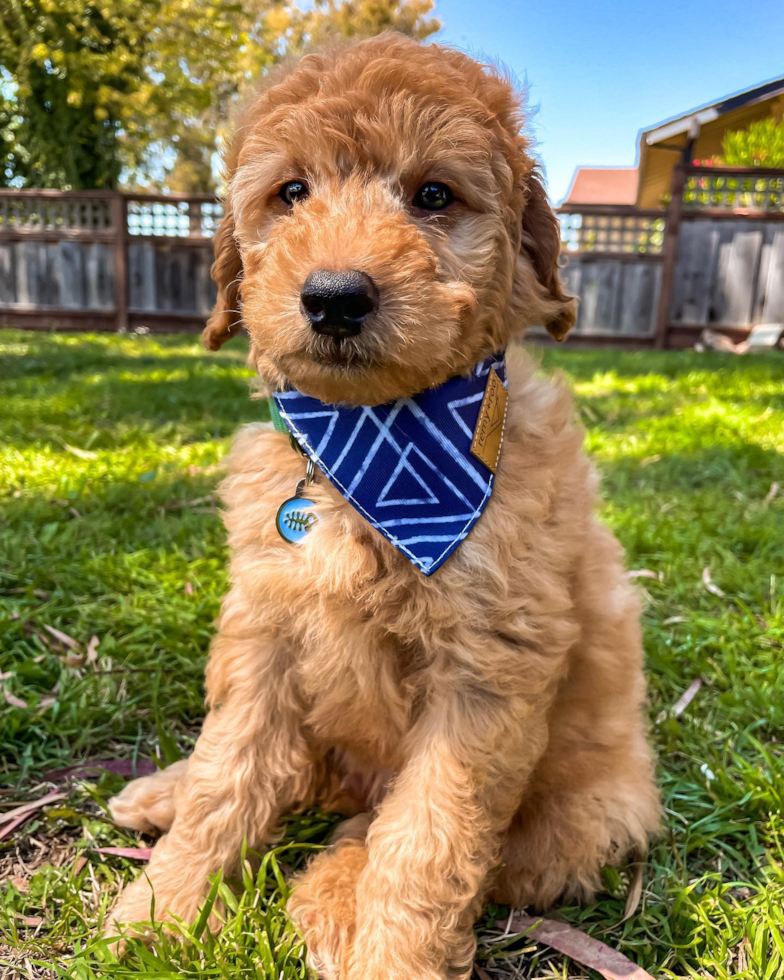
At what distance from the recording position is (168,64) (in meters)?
17.3

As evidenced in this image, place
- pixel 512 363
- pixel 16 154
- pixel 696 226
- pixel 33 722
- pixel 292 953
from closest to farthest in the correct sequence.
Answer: pixel 292 953, pixel 512 363, pixel 33 722, pixel 696 226, pixel 16 154

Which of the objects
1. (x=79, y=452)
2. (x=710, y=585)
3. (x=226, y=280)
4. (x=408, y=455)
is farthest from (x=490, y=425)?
(x=79, y=452)

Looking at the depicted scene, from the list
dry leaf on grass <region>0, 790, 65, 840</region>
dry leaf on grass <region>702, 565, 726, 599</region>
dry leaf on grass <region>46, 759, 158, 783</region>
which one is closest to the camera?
dry leaf on grass <region>0, 790, 65, 840</region>

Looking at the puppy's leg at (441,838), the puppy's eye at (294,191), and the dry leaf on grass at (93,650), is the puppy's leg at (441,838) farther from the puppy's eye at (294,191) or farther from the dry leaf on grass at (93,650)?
the dry leaf on grass at (93,650)

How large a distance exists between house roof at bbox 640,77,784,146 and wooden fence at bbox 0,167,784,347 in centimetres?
248

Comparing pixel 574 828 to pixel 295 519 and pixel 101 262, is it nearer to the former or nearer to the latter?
pixel 295 519

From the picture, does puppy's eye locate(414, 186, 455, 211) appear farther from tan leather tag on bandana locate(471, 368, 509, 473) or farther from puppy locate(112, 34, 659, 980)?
tan leather tag on bandana locate(471, 368, 509, 473)

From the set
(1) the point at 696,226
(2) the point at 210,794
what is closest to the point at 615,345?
(1) the point at 696,226

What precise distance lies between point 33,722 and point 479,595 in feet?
5.12

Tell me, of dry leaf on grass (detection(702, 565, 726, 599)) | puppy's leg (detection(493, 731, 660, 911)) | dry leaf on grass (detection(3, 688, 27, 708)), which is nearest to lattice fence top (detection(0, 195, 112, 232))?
dry leaf on grass (detection(3, 688, 27, 708))

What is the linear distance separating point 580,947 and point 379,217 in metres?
1.72

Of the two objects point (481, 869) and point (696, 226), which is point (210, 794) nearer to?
point (481, 869)

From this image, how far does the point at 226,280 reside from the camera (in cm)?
207

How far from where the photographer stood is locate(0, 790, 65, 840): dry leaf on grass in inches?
78.0
